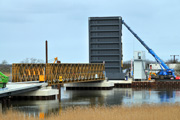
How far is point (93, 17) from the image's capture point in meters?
74.4

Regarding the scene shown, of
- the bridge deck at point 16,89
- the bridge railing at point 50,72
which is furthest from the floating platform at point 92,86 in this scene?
the bridge deck at point 16,89

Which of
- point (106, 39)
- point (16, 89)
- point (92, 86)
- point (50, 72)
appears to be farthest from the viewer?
point (106, 39)

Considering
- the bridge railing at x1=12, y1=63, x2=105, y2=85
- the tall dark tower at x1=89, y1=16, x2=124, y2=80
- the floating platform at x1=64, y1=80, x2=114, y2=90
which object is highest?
the tall dark tower at x1=89, y1=16, x2=124, y2=80

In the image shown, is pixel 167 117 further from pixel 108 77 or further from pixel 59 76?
pixel 108 77

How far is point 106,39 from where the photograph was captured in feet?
245

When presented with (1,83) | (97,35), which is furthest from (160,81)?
(1,83)

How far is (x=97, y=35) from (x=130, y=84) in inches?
557

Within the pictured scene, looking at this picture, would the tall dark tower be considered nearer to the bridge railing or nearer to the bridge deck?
the bridge railing

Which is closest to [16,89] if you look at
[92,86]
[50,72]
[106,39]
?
[50,72]

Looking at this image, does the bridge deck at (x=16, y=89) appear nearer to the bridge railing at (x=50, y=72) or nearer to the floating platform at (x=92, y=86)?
the bridge railing at (x=50, y=72)

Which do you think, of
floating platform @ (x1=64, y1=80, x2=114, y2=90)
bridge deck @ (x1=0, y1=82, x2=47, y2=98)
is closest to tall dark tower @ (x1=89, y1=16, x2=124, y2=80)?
floating platform @ (x1=64, y1=80, x2=114, y2=90)

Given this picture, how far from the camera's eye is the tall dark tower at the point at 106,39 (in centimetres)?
7406

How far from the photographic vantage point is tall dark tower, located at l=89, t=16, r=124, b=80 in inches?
2916

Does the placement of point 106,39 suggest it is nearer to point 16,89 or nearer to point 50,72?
point 50,72
